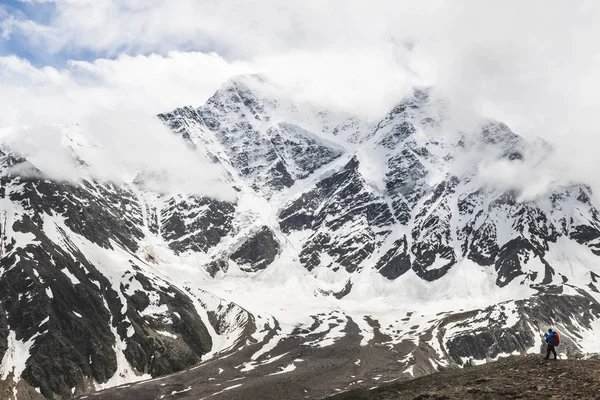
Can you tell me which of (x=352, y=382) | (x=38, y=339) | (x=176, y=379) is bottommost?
(x=352, y=382)

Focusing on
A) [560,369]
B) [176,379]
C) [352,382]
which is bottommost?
[352,382]

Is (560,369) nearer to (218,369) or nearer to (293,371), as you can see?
(293,371)

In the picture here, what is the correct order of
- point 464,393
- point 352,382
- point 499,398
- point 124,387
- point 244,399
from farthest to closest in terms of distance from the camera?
point 124,387 → point 352,382 → point 244,399 → point 464,393 → point 499,398

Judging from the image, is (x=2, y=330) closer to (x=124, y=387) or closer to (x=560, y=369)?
(x=124, y=387)

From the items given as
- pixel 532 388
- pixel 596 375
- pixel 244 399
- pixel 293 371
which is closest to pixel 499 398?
pixel 532 388

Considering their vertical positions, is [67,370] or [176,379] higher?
[67,370]

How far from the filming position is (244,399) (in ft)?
489

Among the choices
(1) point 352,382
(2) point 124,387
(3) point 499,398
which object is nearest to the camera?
(3) point 499,398

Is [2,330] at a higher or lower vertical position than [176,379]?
higher

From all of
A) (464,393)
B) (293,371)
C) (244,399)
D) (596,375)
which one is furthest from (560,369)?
(293,371)

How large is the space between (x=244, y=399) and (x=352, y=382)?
3834 centimetres

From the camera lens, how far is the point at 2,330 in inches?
7431

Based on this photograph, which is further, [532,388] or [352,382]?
[352,382]

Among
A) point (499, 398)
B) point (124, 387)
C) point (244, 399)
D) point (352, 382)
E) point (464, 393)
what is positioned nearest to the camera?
point (499, 398)
